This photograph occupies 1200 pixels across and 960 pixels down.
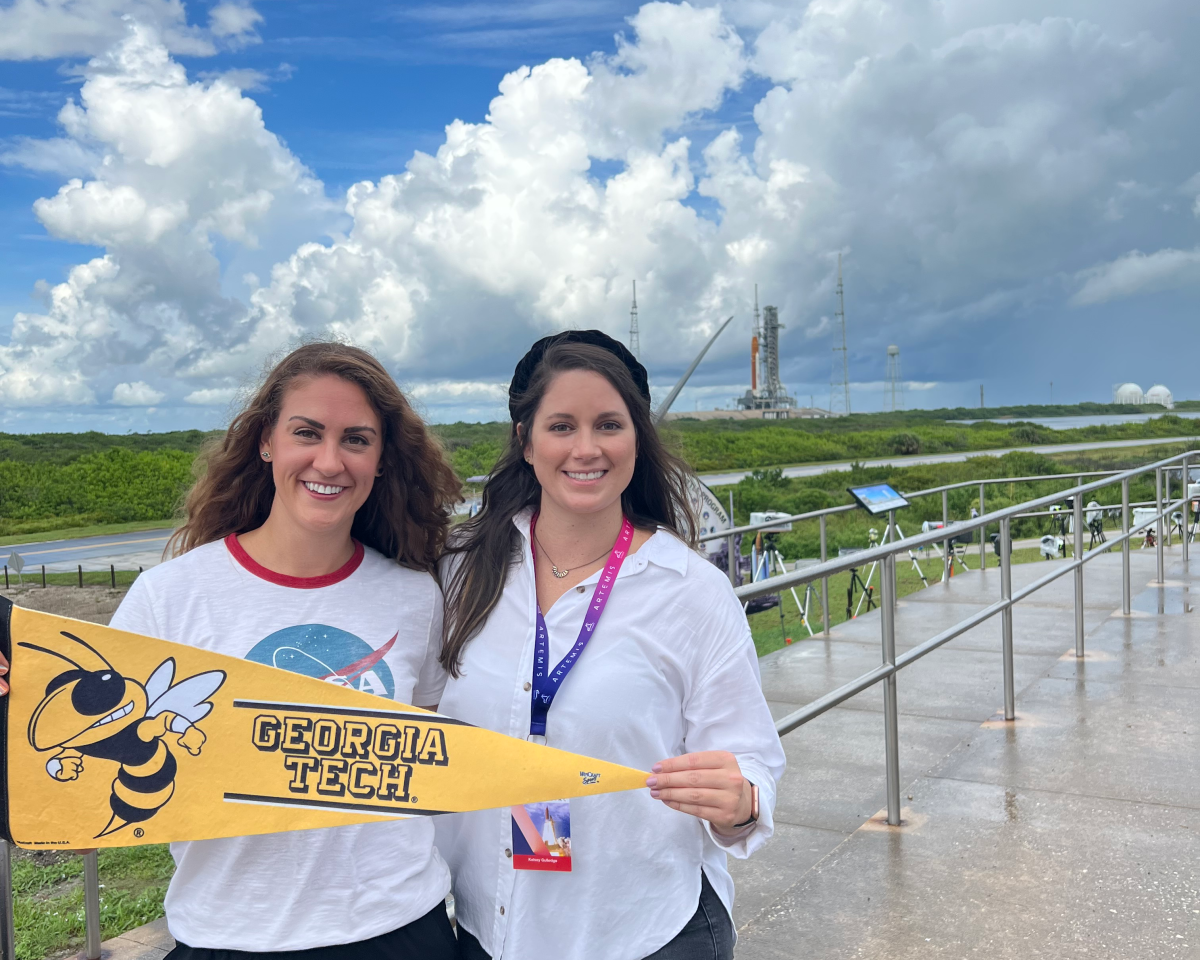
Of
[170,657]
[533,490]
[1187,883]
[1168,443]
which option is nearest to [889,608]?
[1187,883]

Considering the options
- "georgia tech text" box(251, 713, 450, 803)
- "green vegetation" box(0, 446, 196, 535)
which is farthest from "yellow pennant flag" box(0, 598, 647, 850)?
"green vegetation" box(0, 446, 196, 535)

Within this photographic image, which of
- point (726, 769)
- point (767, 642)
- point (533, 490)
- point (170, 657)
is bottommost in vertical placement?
point (767, 642)

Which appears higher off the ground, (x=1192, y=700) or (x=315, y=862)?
(x=315, y=862)

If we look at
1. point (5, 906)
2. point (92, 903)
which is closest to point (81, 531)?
point (92, 903)

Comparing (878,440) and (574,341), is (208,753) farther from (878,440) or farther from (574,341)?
(878,440)

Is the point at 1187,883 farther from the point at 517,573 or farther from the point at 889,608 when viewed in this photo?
the point at 517,573

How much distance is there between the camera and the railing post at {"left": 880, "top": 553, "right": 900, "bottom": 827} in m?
3.62

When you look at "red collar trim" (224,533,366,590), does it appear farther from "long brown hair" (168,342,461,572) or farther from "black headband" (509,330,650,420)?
"black headband" (509,330,650,420)

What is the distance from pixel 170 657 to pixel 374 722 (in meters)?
0.33

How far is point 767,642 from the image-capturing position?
1033 centimetres

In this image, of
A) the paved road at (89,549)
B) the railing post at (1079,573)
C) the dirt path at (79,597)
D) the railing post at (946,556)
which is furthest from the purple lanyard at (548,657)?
the paved road at (89,549)

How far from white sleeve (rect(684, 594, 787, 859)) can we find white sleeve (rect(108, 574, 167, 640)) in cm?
88

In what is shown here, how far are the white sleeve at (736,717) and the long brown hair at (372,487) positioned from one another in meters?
0.57

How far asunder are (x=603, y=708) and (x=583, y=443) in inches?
17.8
